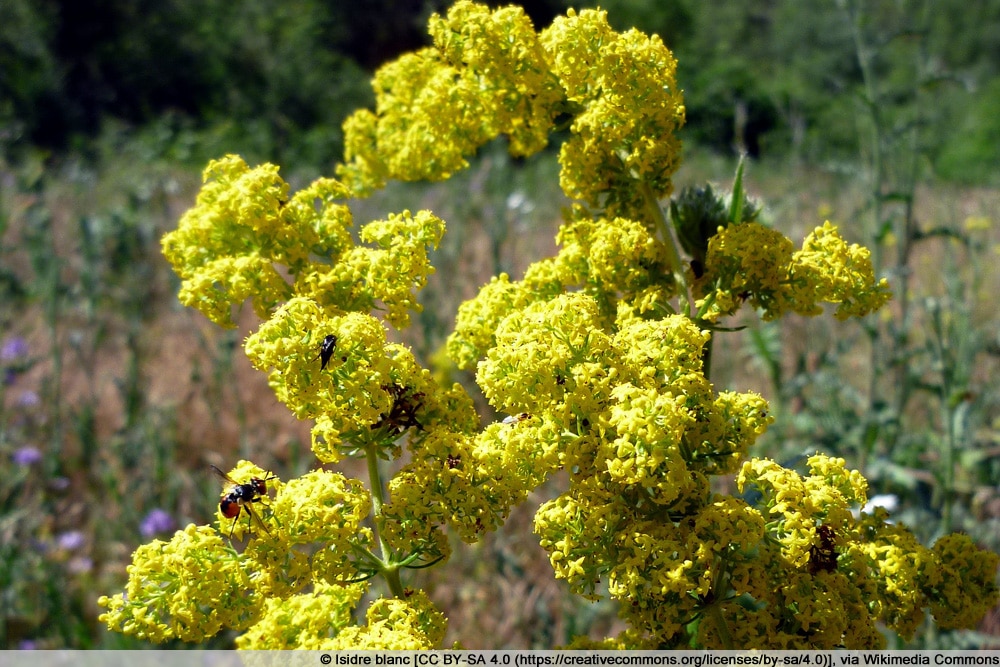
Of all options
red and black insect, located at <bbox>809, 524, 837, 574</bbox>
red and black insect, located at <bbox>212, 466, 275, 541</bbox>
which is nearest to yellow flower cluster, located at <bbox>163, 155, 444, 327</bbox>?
red and black insect, located at <bbox>212, 466, 275, 541</bbox>

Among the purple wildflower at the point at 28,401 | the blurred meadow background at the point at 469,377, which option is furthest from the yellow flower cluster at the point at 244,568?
the purple wildflower at the point at 28,401

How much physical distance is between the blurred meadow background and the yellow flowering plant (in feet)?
1.17

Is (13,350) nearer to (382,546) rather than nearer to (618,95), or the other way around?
(382,546)

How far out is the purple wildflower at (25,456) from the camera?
175 inches

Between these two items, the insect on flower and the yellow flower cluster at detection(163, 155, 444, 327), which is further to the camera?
the yellow flower cluster at detection(163, 155, 444, 327)

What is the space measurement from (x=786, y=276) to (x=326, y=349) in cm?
101

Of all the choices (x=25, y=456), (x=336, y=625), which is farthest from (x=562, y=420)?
(x=25, y=456)

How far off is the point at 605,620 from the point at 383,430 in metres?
2.60

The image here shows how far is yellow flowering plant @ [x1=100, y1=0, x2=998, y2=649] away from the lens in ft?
4.83

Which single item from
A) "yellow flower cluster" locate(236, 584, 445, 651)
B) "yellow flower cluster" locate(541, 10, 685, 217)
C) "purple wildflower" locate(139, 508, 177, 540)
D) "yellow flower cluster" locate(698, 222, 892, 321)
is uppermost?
"yellow flower cluster" locate(541, 10, 685, 217)

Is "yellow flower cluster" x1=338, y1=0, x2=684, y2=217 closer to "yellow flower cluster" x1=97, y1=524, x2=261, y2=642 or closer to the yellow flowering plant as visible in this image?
the yellow flowering plant

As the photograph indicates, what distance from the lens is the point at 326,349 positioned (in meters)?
1.47

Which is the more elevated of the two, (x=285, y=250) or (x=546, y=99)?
(x=546, y=99)

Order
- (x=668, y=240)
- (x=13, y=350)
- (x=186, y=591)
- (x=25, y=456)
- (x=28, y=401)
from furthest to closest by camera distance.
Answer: (x=28, y=401) → (x=13, y=350) → (x=25, y=456) → (x=668, y=240) → (x=186, y=591)
